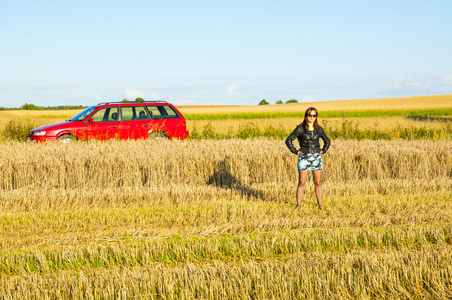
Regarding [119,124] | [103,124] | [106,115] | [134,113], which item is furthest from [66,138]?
[134,113]

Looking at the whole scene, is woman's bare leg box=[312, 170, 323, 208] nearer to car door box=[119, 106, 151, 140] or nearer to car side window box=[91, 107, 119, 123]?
car door box=[119, 106, 151, 140]

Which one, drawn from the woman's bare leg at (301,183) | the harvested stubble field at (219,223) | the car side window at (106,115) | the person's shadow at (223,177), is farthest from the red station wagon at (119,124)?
the woman's bare leg at (301,183)

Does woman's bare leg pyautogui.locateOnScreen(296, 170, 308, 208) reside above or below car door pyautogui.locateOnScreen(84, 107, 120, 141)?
below

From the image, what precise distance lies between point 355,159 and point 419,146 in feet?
7.51

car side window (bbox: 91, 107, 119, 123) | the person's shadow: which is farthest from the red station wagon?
the person's shadow

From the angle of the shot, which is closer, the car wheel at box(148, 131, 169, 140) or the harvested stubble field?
the harvested stubble field

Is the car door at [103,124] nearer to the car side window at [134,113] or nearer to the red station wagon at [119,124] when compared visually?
the red station wagon at [119,124]

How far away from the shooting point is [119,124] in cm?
1472

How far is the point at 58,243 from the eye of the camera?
5.94 m

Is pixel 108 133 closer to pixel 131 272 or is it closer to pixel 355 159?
pixel 355 159

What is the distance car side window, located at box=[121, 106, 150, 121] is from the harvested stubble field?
3241mm

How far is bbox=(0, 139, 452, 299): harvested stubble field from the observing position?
433 cm

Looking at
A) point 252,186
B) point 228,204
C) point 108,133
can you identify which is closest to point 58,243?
point 228,204

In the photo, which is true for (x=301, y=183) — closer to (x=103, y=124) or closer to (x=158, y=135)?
(x=158, y=135)
